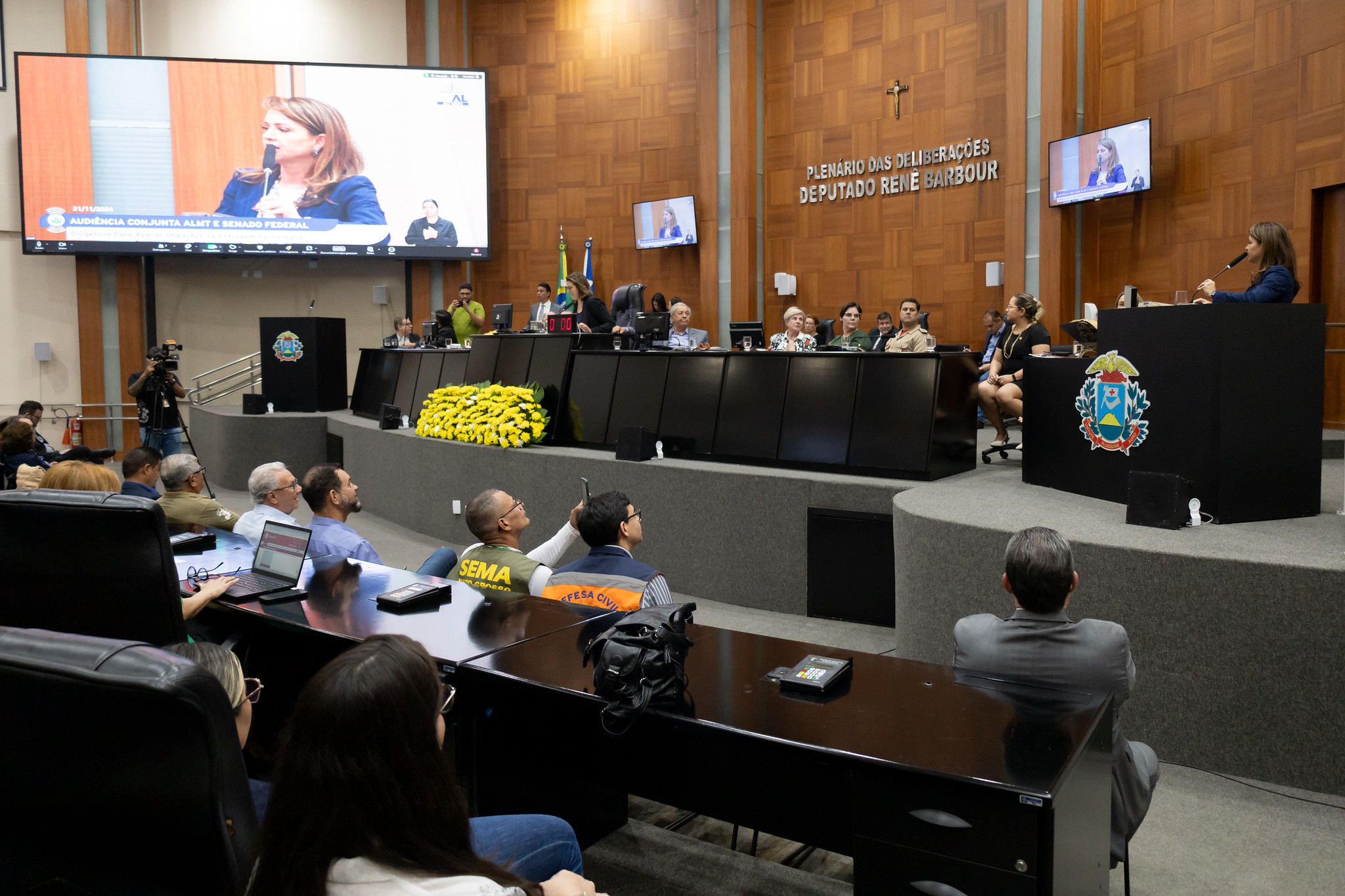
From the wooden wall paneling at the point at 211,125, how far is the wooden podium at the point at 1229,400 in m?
11.1

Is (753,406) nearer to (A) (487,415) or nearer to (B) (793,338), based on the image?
(B) (793,338)

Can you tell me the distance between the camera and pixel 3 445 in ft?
19.5

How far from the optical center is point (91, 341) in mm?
12398

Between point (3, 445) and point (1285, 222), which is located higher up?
point (1285, 222)

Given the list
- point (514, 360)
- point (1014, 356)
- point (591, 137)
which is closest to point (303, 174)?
point (591, 137)

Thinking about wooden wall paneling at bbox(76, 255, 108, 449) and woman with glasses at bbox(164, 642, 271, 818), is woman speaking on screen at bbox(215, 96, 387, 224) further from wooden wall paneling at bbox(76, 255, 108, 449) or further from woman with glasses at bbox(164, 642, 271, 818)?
woman with glasses at bbox(164, 642, 271, 818)

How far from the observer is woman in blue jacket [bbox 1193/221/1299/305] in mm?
4395

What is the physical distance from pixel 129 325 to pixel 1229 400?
501 inches

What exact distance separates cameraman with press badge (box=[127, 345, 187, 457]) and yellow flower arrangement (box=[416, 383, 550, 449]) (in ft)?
9.48

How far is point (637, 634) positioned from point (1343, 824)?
7.81ft

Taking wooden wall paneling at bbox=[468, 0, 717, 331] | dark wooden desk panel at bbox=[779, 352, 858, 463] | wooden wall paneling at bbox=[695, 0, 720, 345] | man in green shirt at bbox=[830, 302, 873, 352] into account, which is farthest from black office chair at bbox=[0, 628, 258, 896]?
wooden wall paneling at bbox=[468, 0, 717, 331]

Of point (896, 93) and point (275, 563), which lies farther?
point (896, 93)

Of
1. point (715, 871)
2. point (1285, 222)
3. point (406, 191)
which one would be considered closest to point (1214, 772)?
point (715, 871)

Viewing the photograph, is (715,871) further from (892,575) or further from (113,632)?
(892,575)
